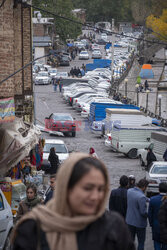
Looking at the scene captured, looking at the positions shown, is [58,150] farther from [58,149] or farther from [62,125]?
[62,125]

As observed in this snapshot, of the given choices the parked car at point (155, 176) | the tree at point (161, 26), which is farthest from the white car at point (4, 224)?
the tree at point (161, 26)

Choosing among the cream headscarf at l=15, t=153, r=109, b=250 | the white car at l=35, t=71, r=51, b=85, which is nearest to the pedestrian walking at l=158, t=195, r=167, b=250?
the cream headscarf at l=15, t=153, r=109, b=250

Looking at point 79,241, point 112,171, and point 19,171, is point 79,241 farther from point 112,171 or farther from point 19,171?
point 112,171

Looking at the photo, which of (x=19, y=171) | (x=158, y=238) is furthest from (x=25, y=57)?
(x=158, y=238)

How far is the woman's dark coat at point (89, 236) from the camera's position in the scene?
344 centimetres

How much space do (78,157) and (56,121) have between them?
32680mm

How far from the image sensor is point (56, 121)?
3612cm

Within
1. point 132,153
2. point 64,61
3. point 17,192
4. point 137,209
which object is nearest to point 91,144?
point 132,153

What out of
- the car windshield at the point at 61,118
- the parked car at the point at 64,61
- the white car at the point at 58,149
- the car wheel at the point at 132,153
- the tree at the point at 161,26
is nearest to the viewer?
the white car at the point at 58,149

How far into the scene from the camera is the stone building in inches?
815

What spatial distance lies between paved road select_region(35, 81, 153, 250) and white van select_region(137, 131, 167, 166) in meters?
0.43

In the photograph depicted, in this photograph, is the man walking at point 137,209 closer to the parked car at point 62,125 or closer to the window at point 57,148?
the window at point 57,148

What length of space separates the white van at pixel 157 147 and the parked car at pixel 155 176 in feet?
21.8

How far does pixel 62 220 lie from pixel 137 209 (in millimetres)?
6289
